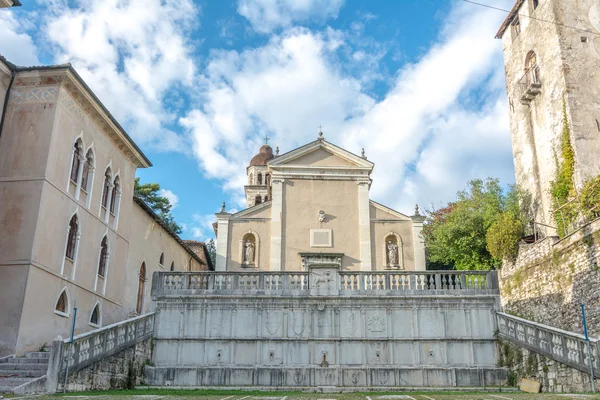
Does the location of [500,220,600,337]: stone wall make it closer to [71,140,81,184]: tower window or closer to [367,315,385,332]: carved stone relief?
[367,315,385,332]: carved stone relief

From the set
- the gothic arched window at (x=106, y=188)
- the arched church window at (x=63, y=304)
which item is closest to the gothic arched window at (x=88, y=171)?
the gothic arched window at (x=106, y=188)

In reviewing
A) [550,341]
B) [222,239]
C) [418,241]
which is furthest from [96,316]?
[418,241]

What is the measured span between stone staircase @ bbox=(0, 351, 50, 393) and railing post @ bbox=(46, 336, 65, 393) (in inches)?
12.8

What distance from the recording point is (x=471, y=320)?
19.3 m

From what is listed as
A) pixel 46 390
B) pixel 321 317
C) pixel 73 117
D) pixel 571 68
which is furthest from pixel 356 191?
pixel 46 390

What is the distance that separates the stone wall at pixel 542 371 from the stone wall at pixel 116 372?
38.4 ft

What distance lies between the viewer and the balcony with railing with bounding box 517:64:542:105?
101 feet

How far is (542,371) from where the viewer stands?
52.0ft

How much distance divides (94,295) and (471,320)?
1468 centimetres

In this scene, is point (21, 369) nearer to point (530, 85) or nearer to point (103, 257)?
point (103, 257)

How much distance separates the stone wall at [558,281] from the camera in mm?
19266

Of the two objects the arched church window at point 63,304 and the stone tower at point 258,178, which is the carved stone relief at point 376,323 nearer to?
the arched church window at point 63,304

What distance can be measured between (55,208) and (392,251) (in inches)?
757

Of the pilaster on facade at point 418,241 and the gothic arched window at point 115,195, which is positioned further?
the pilaster on facade at point 418,241
